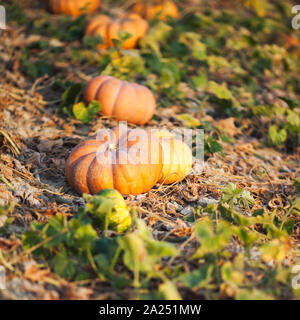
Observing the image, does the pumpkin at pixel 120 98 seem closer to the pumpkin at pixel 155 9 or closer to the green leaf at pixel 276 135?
the green leaf at pixel 276 135

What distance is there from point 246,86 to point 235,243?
3.19 m

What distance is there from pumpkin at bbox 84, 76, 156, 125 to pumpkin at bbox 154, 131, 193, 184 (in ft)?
2.30

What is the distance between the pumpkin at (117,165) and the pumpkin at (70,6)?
361cm

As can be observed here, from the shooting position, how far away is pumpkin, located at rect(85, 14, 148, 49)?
15.8ft

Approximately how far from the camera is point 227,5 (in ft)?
23.1

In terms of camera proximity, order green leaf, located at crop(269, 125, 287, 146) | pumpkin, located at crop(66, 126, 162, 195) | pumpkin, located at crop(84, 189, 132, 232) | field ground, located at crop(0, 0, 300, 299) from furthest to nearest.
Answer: green leaf, located at crop(269, 125, 287, 146) → pumpkin, located at crop(66, 126, 162, 195) → pumpkin, located at crop(84, 189, 132, 232) → field ground, located at crop(0, 0, 300, 299)

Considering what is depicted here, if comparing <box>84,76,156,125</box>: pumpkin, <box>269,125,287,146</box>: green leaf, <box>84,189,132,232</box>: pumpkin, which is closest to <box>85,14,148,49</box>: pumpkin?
<box>84,76,156,125</box>: pumpkin

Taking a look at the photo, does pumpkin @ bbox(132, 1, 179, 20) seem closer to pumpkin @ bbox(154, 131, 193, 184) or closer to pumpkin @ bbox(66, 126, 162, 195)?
pumpkin @ bbox(154, 131, 193, 184)

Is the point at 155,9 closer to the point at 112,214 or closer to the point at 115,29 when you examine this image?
the point at 115,29

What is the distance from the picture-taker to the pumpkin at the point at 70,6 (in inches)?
223

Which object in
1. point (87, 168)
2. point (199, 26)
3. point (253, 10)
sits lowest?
point (87, 168)

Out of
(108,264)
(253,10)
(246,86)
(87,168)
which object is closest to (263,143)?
(246,86)

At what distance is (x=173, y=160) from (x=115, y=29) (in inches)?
103
